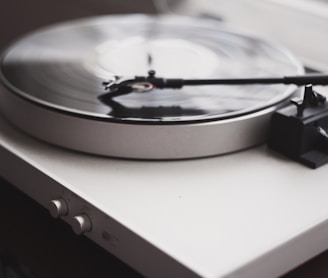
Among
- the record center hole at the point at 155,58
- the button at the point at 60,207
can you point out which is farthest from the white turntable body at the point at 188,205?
the record center hole at the point at 155,58

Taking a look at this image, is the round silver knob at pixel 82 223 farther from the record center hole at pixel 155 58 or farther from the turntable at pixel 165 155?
the record center hole at pixel 155 58

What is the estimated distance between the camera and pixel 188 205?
673 mm

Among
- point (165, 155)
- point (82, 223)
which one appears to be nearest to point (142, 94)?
point (165, 155)

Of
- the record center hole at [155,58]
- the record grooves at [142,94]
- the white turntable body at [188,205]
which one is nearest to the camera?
the white turntable body at [188,205]

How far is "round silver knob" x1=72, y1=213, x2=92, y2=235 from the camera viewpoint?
0.67 metres

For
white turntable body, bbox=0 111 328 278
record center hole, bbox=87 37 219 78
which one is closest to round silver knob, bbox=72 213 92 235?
white turntable body, bbox=0 111 328 278

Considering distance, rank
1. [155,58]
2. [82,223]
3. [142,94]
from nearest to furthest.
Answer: [82,223] → [142,94] → [155,58]

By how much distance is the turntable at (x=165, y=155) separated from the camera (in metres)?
0.63

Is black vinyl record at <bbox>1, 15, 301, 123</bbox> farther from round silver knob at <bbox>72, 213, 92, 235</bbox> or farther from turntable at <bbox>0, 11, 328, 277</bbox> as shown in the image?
round silver knob at <bbox>72, 213, 92, 235</bbox>

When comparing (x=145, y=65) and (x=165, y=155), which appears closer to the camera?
(x=165, y=155)

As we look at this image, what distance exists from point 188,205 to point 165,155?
0.09 m

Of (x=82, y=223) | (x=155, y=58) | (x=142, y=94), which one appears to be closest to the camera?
(x=82, y=223)

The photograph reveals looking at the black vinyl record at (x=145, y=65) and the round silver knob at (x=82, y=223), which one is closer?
the round silver knob at (x=82, y=223)

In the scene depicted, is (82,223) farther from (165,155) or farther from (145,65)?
(145,65)
